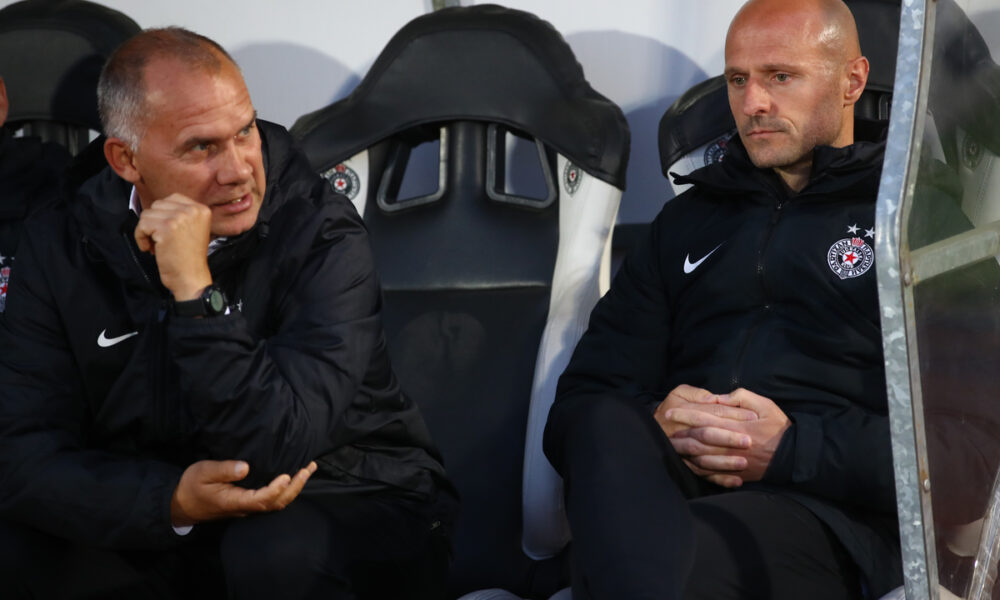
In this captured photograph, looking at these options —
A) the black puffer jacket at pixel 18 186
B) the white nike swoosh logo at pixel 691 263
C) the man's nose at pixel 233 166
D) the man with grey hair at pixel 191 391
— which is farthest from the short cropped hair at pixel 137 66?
the white nike swoosh logo at pixel 691 263

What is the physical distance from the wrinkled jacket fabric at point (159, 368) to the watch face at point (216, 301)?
56 millimetres

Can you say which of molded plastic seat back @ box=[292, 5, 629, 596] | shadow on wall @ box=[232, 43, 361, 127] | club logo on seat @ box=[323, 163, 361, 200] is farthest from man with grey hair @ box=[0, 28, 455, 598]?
shadow on wall @ box=[232, 43, 361, 127]

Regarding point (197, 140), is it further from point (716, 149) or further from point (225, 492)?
point (716, 149)

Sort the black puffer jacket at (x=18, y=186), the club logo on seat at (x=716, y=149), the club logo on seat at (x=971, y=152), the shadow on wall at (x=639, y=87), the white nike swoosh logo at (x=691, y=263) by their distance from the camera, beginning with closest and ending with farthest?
the club logo on seat at (x=971, y=152) < the white nike swoosh logo at (x=691, y=263) < the club logo on seat at (x=716, y=149) < the black puffer jacket at (x=18, y=186) < the shadow on wall at (x=639, y=87)

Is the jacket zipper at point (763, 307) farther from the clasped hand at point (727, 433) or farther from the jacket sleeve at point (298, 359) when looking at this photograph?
the jacket sleeve at point (298, 359)

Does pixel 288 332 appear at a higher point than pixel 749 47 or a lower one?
lower

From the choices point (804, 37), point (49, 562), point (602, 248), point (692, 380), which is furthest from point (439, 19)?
point (49, 562)

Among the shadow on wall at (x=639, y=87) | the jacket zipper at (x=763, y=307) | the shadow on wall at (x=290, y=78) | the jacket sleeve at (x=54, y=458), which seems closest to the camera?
the jacket sleeve at (x=54, y=458)

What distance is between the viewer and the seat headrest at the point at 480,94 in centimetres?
222

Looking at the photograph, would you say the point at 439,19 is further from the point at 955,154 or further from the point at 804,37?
the point at 955,154

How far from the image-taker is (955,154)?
4.29ft

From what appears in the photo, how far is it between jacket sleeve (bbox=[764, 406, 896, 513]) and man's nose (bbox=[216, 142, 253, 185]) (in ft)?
2.55

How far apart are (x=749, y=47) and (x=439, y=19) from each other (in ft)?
2.22

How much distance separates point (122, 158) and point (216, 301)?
13.0 inches
